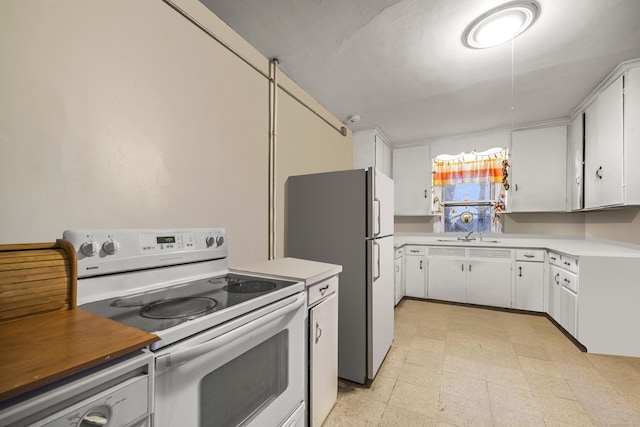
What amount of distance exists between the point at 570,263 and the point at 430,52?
7.67ft

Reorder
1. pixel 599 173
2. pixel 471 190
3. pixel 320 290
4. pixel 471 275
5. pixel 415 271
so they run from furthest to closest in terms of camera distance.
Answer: pixel 471 190
pixel 415 271
pixel 471 275
pixel 599 173
pixel 320 290

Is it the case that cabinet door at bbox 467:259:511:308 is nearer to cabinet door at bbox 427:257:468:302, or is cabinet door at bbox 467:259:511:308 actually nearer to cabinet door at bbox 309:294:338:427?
cabinet door at bbox 427:257:468:302

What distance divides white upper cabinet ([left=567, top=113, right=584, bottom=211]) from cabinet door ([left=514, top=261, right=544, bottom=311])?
857mm

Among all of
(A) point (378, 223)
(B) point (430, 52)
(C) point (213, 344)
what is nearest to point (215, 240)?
(C) point (213, 344)

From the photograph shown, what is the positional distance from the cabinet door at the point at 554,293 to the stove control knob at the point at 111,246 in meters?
3.71

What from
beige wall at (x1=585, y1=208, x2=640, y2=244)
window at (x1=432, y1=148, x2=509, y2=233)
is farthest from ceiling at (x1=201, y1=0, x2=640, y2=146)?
beige wall at (x1=585, y1=208, x2=640, y2=244)

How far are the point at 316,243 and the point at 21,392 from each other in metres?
1.71

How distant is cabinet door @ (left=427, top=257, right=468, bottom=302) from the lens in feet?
11.9

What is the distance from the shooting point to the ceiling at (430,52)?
1646 mm

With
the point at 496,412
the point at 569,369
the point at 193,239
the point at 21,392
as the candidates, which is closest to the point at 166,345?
the point at 21,392

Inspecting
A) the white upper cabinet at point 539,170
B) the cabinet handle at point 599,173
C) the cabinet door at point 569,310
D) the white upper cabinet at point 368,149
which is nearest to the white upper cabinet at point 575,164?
the white upper cabinet at point 539,170

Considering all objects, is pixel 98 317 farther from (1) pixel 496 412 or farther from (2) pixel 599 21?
(2) pixel 599 21

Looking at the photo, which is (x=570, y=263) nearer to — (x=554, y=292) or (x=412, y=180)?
(x=554, y=292)

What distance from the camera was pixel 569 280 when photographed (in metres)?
2.58
